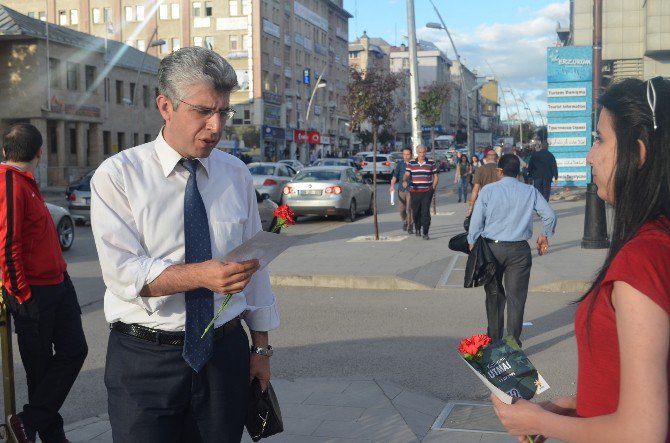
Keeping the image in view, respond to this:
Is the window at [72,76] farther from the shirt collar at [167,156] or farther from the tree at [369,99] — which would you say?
the shirt collar at [167,156]

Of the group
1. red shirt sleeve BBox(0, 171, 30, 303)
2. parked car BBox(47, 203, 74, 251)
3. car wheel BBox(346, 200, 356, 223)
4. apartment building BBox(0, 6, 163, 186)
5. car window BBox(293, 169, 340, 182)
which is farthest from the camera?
apartment building BBox(0, 6, 163, 186)

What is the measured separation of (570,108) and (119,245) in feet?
89.3

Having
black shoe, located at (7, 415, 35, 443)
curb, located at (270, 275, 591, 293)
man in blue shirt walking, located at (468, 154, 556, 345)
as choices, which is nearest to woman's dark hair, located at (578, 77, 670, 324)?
black shoe, located at (7, 415, 35, 443)

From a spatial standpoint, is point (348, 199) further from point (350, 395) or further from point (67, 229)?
point (350, 395)

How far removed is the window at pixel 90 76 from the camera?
49.3m

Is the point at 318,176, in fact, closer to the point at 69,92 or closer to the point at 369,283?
the point at 369,283

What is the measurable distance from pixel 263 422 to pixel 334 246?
12.8m

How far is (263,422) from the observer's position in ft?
10.5

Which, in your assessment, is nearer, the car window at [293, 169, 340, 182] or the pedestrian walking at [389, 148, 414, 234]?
the pedestrian walking at [389, 148, 414, 234]

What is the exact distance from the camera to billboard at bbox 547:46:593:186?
27828 millimetres

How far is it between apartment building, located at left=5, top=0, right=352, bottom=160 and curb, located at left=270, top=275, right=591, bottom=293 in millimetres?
59259

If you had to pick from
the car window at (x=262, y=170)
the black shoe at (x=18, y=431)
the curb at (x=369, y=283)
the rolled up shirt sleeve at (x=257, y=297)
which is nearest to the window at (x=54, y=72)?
the car window at (x=262, y=170)

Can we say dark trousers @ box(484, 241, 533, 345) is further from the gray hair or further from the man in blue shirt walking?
the gray hair

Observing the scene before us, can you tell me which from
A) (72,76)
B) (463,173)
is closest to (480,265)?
(463,173)
